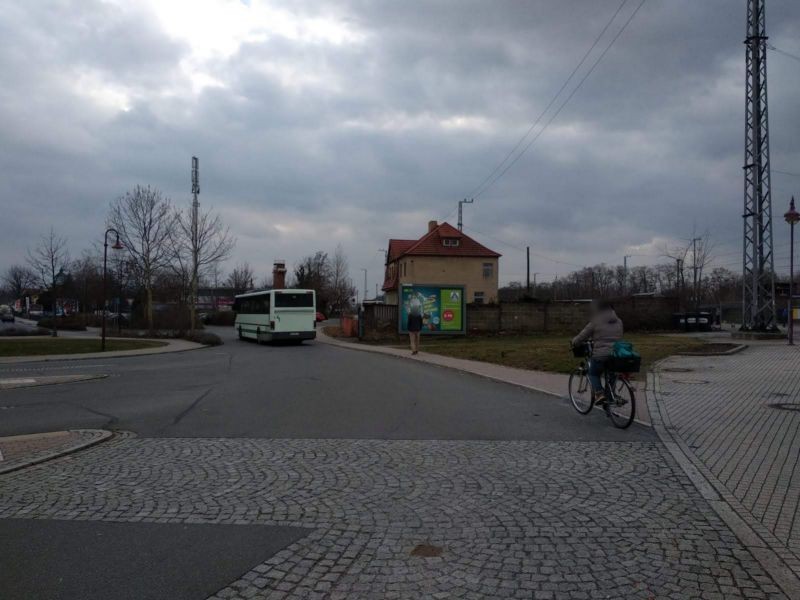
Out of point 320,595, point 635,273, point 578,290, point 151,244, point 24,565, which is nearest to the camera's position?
point 320,595

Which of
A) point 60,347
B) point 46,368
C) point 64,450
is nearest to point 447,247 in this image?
point 60,347

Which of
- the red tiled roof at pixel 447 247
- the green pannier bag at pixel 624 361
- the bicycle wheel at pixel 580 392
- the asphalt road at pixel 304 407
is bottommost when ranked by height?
the asphalt road at pixel 304 407

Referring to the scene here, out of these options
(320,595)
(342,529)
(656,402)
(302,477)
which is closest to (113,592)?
(320,595)

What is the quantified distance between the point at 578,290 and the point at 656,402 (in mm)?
92608

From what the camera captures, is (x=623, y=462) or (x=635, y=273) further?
(x=635, y=273)

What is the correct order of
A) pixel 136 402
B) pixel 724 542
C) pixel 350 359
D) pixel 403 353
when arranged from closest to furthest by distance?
pixel 724 542
pixel 136 402
pixel 350 359
pixel 403 353

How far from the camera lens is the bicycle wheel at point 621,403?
876 cm

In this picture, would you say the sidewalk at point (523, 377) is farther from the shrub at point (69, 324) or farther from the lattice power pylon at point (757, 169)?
the shrub at point (69, 324)

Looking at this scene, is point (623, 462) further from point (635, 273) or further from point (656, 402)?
point (635, 273)

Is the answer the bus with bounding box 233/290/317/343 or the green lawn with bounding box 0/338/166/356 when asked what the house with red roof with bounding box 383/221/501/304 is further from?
the green lawn with bounding box 0/338/166/356

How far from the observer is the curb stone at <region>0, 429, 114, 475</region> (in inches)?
265

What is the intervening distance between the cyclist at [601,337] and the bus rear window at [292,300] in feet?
74.9

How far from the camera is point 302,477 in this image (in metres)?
6.24

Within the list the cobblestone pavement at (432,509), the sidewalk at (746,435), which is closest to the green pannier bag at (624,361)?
the sidewalk at (746,435)
